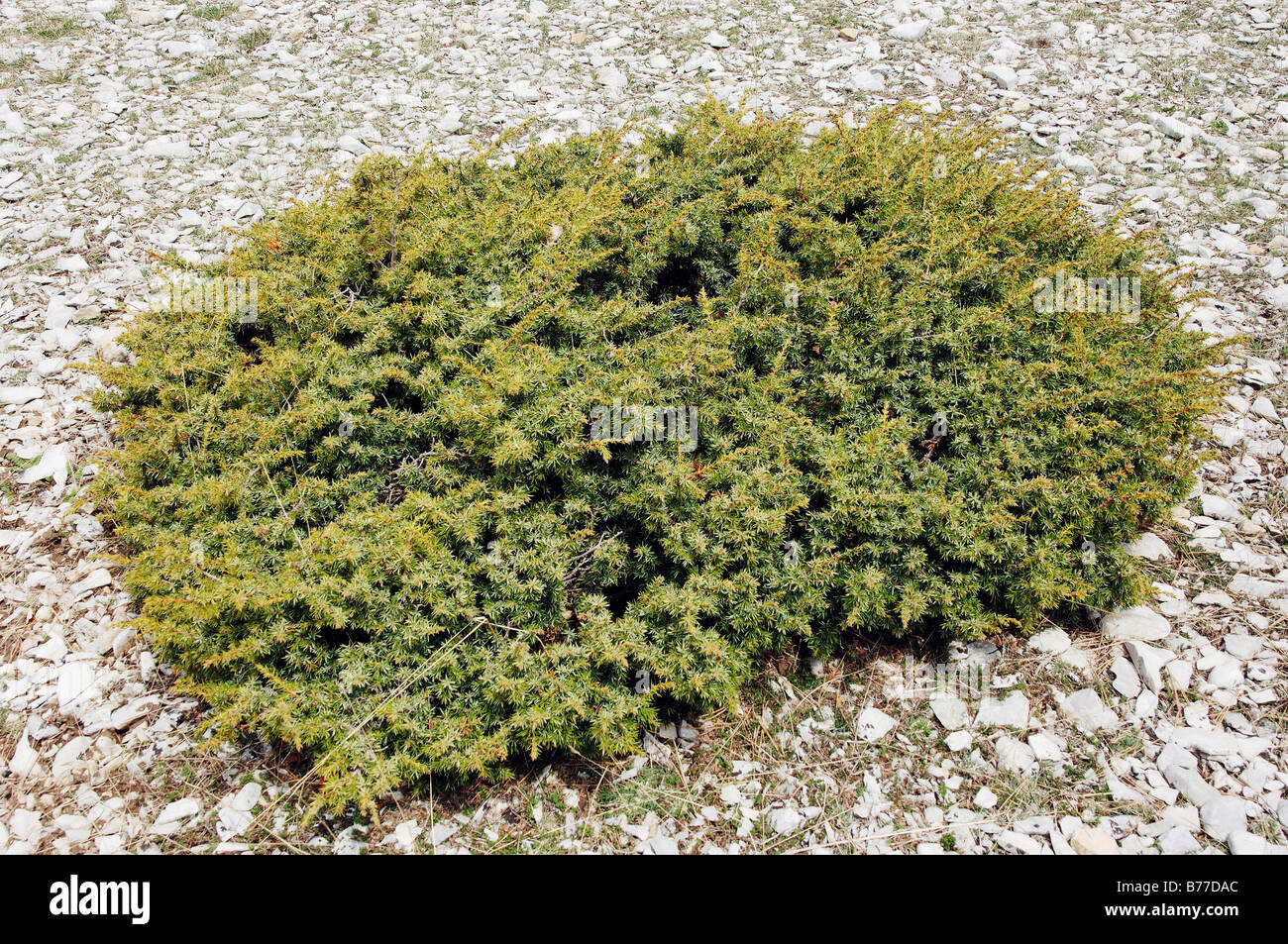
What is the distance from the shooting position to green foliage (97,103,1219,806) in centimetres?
277

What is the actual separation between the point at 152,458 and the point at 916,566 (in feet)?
10.4

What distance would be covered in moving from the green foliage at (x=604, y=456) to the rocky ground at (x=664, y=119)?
0.27 metres

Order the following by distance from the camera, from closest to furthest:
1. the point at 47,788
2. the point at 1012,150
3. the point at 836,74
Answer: the point at 47,788
the point at 1012,150
the point at 836,74

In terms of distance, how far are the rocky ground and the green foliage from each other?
27 centimetres

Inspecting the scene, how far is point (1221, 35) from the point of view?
23.1ft

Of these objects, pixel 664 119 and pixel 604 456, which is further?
pixel 664 119

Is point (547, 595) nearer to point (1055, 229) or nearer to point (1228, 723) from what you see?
point (1228, 723)

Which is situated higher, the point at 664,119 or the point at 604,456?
the point at 664,119

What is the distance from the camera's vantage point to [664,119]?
647cm

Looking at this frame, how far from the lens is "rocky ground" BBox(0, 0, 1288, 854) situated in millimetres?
2770

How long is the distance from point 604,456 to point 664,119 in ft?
14.9

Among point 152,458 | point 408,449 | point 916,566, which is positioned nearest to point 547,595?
point 408,449

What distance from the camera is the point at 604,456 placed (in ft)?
9.71

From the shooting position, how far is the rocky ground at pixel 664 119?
2770 mm
